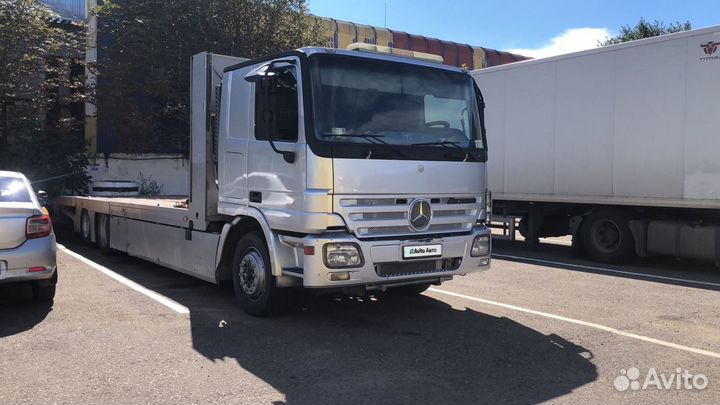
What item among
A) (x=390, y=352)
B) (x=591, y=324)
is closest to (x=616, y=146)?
(x=591, y=324)

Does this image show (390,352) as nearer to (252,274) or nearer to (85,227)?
(252,274)

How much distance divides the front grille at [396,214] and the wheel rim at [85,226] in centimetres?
861

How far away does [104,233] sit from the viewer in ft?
36.2

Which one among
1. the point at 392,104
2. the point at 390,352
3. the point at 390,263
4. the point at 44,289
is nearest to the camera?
the point at 390,352

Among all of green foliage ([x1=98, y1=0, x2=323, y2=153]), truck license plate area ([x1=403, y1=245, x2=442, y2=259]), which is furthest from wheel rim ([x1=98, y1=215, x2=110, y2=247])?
green foliage ([x1=98, y1=0, x2=323, y2=153])

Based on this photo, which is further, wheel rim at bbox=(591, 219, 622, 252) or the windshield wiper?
wheel rim at bbox=(591, 219, 622, 252)

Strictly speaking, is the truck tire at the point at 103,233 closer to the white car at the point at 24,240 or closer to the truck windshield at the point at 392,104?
the white car at the point at 24,240

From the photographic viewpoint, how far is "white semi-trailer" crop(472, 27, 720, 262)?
952 cm

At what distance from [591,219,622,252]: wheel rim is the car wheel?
364 inches

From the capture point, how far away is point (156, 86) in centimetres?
2016

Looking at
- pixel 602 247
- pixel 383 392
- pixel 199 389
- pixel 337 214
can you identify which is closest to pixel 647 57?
pixel 602 247

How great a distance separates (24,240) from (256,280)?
2501 mm

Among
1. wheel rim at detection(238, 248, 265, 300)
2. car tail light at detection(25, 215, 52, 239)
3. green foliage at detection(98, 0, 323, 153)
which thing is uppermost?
green foliage at detection(98, 0, 323, 153)

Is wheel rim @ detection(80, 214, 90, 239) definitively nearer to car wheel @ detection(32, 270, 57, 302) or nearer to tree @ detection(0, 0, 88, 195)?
tree @ detection(0, 0, 88, 195)
